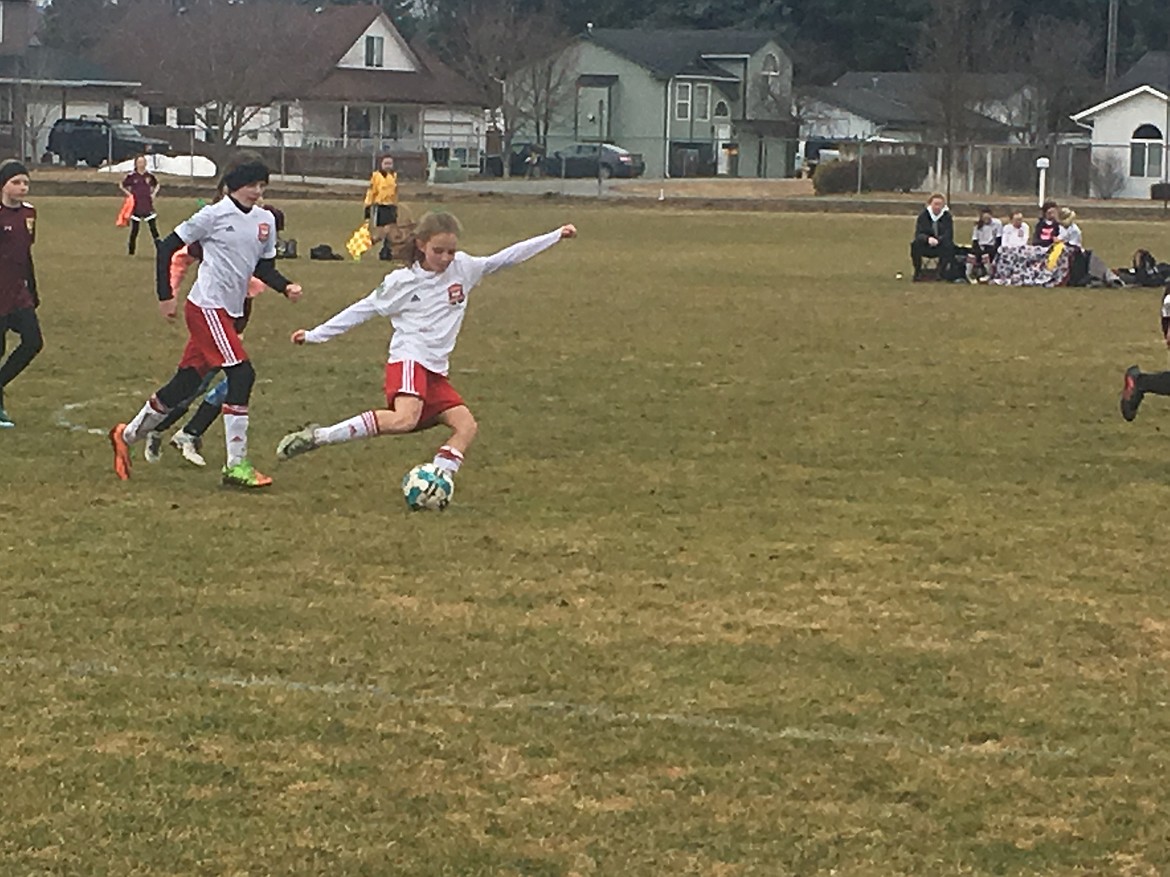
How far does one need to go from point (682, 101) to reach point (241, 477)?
82.7m

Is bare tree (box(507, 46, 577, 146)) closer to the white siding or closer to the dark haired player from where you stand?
the white siding

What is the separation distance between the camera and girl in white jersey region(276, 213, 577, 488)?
33.7ft

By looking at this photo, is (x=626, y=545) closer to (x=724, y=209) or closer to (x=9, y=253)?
(x=9, y=253)

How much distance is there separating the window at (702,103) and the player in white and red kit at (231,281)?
269ft

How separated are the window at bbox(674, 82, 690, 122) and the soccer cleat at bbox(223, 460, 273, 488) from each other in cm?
8132

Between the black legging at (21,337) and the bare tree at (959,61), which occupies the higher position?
the bare tree at (959,61)

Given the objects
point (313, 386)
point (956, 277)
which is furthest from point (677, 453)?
point (956, 277)

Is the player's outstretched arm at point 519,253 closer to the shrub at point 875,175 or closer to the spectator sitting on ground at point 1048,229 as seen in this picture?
the spectator sitting on ground at point 1048,229

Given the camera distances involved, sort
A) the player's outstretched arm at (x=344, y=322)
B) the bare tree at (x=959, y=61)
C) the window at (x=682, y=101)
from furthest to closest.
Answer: the window at (x=682, y=101)
the bare tree at (x=959, y=61)
the player's outstretched arm at (x=344, y=322)

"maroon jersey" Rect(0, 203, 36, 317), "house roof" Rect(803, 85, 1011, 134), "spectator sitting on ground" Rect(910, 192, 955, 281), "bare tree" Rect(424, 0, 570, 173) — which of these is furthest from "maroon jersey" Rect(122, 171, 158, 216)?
"house roof" Rect(803, 85, 1011, 134)

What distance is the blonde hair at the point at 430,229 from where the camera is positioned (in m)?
10.2

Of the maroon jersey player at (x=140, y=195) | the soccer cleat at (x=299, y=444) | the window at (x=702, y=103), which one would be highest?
the window at (x=702, y=103)

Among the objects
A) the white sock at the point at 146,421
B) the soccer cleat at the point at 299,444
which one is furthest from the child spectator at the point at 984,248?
the soccer cleat at the point at 299,444

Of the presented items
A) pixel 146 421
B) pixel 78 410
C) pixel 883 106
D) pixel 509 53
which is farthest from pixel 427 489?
pixel 509 53
